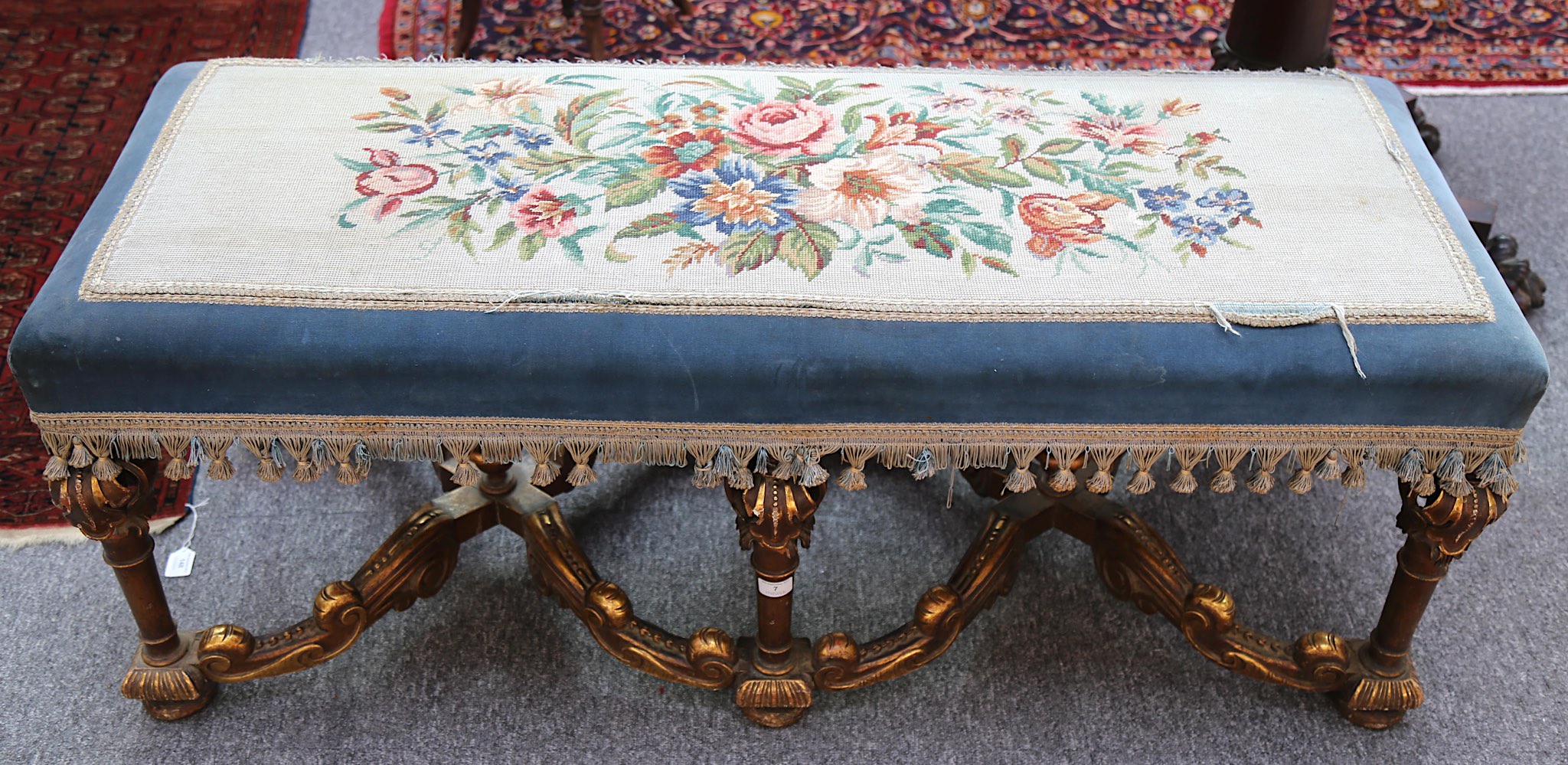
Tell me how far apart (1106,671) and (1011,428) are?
16.6 inches

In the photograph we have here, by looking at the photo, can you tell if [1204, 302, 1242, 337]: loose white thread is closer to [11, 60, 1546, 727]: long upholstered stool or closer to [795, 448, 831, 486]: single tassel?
[11, 60, 1546, 727]: long upholstered stool

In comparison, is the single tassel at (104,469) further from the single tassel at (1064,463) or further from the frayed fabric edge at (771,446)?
the single tassel at (1064,463)

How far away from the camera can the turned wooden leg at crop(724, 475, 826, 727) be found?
1.10 metres

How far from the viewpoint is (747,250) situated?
1072 millimetres

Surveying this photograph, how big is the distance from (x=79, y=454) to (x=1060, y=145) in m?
0.86

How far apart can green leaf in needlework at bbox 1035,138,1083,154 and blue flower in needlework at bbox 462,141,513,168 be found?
0.47m

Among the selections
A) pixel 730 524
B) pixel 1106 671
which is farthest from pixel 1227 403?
pixel 730 524

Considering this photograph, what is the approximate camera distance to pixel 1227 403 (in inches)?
40.3

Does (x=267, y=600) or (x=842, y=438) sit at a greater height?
(x=842, y=438)

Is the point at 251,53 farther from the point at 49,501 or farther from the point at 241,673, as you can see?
the point at 241,673

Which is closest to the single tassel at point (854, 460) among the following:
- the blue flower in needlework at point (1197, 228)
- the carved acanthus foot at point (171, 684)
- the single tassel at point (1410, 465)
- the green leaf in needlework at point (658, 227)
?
the green leaf in needlework at point (658, 227)

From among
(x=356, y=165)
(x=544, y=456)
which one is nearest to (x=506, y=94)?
(x=356, y=165)

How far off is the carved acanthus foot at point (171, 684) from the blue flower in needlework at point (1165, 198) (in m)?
0.95

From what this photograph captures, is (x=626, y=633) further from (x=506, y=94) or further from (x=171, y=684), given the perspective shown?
(x=506, y=94)
